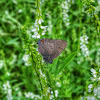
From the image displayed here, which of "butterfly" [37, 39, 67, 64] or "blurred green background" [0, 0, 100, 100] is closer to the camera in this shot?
"butterfly" [37, 39, 67, 64]

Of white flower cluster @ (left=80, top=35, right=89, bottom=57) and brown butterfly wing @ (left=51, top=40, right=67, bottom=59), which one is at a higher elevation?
brown butterfly wing @ (left=51, top=40, right=67, bottom=59)

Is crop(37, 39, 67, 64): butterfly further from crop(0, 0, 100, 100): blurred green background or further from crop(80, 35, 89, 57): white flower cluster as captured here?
crop(80, 35, 89, 57): white flower cluster

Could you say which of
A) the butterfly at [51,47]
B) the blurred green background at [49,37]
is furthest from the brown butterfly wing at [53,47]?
the blurred green background at [49,37]

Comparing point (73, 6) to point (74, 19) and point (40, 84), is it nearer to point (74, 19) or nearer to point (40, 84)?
point (74, 19)

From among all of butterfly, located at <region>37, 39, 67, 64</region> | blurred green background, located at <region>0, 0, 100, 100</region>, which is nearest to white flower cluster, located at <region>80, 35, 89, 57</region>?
blurred green background, located at <region>0, 0, 100, 100</region>

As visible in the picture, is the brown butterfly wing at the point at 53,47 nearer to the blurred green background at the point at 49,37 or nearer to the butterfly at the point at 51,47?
the butterfly at the point at 51,47

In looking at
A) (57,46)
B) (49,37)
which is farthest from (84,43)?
(57,46)

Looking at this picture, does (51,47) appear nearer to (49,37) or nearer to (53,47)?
(53,47)
